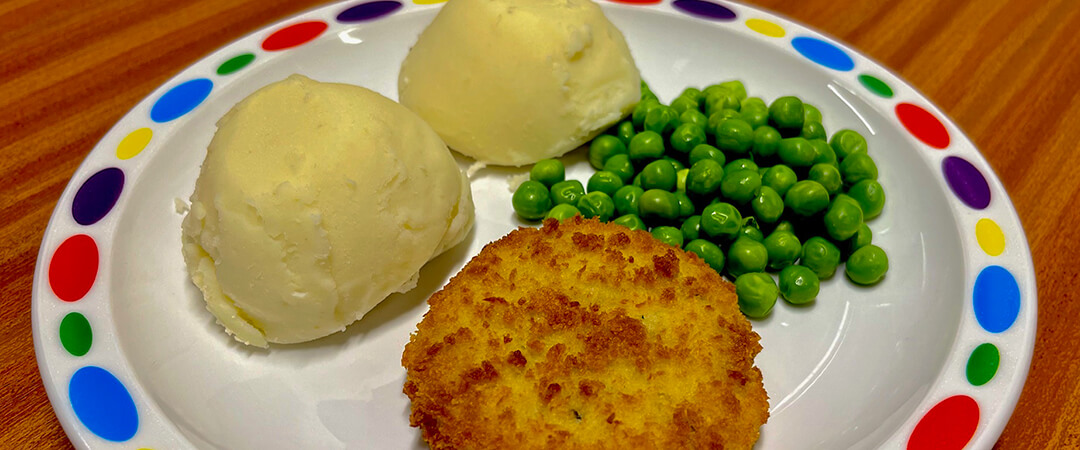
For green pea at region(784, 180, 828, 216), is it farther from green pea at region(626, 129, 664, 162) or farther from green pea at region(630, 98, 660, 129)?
green pea at region(630, 98, 660, 129)

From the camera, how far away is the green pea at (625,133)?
283cm

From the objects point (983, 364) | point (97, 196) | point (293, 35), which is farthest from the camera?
point (293, 35)

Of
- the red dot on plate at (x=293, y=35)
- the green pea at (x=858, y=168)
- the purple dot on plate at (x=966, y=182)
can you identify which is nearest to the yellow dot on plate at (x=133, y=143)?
the red dot on plate at (x=293, y=35)

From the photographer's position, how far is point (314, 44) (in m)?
3.14

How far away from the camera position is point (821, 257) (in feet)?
7.82

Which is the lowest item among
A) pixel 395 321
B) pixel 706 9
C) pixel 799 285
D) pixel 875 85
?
pixel 395 321

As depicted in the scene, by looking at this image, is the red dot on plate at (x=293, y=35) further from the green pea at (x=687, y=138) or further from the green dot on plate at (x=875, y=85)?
the green dot on plate at (x=875, y=85)

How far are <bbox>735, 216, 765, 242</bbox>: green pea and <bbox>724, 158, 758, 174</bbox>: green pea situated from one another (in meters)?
0.19

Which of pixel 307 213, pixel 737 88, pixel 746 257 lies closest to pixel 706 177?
pixel 746 257

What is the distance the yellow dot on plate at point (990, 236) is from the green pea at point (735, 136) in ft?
2.73

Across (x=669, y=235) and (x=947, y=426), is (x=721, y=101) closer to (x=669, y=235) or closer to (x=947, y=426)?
(x=669, y=235)

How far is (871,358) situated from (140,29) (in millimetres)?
3800

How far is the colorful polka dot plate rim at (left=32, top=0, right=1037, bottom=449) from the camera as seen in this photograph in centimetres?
189

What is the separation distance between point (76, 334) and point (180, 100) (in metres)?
1.17
